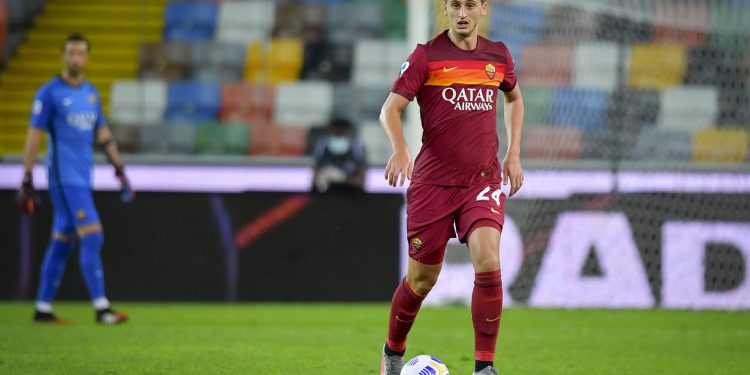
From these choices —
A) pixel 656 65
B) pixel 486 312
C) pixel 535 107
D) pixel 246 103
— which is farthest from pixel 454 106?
pixel 246 103

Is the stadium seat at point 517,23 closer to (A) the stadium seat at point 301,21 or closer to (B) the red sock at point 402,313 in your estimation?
(A) the stadium seat at point 301,21

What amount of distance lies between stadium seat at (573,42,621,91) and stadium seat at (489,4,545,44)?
0.44m

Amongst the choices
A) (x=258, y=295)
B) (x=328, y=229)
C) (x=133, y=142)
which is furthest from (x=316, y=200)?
(x=133, y=142)

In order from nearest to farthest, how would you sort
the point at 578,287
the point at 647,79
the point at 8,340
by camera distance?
the point at 8,340 < the point at 578,287 < the point at 647,79

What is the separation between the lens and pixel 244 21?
14.1 meters

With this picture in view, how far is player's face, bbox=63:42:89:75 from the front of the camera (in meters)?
8.47

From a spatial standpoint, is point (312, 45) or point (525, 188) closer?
point (525, 188)

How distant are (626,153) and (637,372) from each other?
15.9ft

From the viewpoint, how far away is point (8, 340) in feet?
24.5

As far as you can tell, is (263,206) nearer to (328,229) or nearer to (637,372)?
(328,229)

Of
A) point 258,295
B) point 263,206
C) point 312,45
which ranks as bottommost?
point 258,295

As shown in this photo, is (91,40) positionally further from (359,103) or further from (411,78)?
(411,78)

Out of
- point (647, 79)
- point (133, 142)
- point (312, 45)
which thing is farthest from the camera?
point (312, 45)

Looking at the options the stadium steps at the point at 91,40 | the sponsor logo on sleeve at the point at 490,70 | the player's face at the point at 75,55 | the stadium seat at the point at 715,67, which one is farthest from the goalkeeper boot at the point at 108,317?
the stadium seat at the point at 715,67
